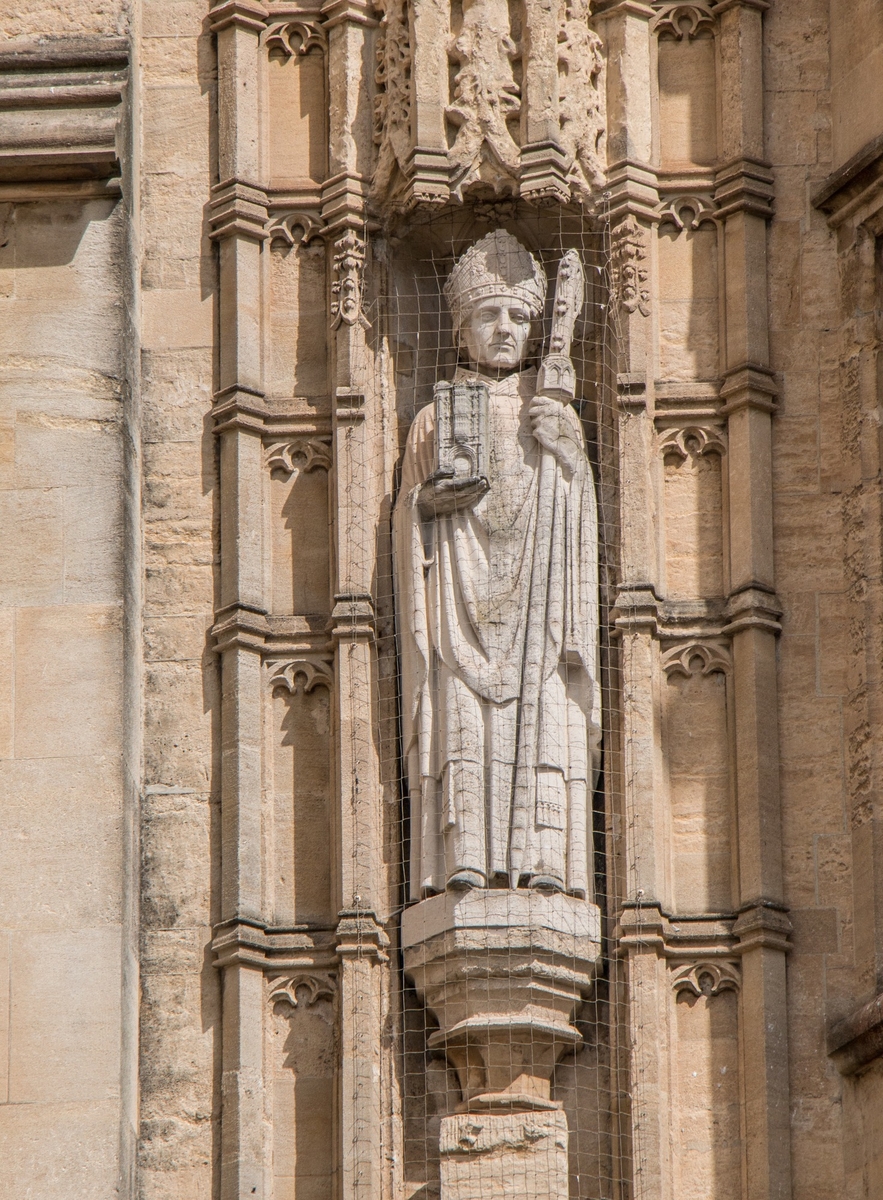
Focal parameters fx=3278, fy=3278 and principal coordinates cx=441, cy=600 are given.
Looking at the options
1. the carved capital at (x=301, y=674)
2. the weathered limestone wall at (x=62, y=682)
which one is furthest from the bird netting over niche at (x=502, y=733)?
the weathered limestone wall at (x=62, y=682)

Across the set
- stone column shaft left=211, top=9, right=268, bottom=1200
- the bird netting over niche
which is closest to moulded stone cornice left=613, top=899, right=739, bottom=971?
the bird netting over niche

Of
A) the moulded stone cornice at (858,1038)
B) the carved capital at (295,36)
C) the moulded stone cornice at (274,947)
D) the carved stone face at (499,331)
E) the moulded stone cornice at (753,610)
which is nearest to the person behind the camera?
the moulded stone cornice at (858,1038)

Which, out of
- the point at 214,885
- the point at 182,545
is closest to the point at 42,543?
the point at 182,545

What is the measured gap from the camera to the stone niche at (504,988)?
1121 centimetres

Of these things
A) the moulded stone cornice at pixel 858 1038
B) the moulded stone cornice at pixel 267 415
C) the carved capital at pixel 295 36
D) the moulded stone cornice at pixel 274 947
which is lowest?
the moulded stone cornice at pixel 858 1038

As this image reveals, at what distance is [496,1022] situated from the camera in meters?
11.2

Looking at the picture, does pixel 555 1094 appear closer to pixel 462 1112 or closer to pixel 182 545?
pixel 462 1112

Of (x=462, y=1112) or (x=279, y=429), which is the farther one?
(x=279, y=429)

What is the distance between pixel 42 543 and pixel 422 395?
1617 millimetres

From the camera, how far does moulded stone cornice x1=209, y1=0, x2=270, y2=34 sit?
12531mm

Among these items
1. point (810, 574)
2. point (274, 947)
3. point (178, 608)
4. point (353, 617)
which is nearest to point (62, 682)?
point (178, 608)

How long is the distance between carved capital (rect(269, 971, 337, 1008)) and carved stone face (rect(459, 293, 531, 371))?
2358mm

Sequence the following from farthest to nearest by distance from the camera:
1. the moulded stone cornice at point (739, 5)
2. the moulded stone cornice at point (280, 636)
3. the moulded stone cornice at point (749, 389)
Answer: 1. the moulded stone cornice at point (739, 5)
2. the moulded stone cornice at point (749, 389)
3. the moulded stone cornice at point (280, 636)

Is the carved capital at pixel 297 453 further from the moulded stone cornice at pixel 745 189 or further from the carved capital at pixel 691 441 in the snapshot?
the moulded stone cornice at pixel 745 189
